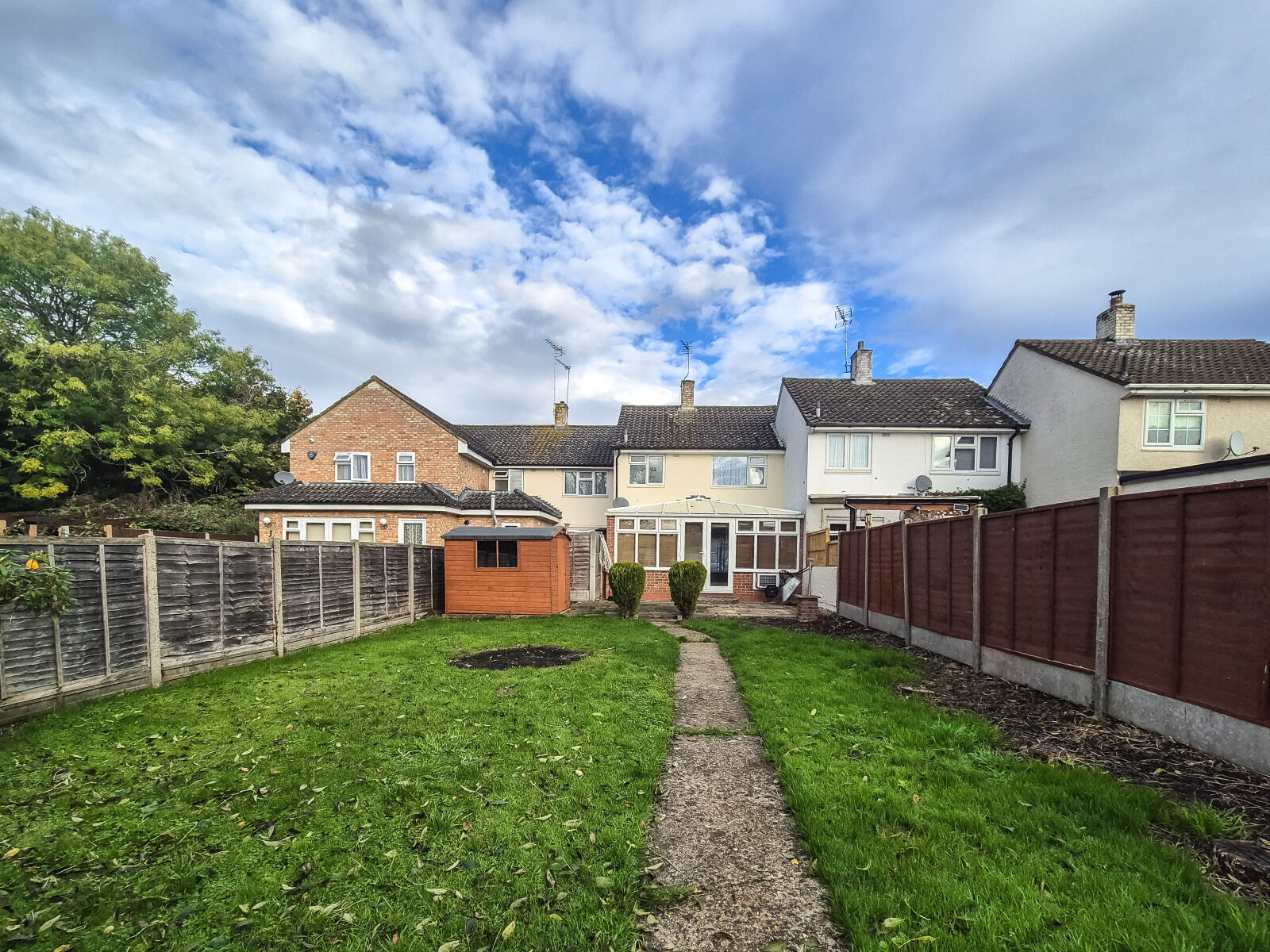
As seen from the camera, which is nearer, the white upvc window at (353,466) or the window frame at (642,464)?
the white upvc window at (353,466)

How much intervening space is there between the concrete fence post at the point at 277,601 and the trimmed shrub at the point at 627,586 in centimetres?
799

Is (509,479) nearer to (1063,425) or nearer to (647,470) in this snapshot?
(647,470)

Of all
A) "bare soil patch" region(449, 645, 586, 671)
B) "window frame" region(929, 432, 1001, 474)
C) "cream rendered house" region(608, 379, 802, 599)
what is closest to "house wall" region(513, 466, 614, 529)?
"cream rendered house" region(608, 379, 802, 599)

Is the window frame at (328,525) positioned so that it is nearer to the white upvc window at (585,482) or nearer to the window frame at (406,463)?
the window frame at (406,463)

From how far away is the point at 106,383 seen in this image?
90.1ft

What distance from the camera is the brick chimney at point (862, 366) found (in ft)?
81.3

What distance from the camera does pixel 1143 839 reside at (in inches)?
120

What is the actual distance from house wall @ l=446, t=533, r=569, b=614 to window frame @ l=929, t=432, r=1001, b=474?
15.6m

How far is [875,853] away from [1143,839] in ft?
4.95

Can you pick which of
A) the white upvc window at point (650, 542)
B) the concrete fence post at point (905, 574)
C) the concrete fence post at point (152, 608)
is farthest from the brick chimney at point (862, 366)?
the concrete fence post at point (152, 608)

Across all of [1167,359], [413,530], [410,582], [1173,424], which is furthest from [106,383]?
[1167,359]

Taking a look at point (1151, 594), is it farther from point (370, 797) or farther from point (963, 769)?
point (370, 797)

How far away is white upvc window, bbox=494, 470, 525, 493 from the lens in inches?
1063

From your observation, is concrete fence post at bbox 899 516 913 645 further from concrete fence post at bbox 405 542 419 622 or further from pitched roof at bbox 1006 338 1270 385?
pitched roof at bbox 1006 338 1270 385
